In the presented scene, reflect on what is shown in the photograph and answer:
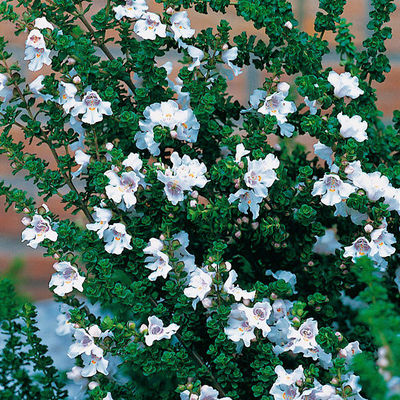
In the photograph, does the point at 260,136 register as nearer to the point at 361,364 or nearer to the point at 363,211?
the point at 363,211

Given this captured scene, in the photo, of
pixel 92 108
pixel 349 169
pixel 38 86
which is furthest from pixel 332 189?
pixel 38 86

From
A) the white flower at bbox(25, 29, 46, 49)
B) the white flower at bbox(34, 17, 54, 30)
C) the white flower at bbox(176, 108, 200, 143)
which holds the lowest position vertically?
the white flower at bbox(176, 108, 200, 143)

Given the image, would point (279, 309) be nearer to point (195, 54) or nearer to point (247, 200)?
point (247, 200)

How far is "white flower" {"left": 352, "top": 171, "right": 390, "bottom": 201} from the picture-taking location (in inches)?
39.9

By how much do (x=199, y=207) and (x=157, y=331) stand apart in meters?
0.18

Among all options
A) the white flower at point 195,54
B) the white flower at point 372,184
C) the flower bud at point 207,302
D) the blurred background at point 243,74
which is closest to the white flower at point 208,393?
the flower bud at point 207,302

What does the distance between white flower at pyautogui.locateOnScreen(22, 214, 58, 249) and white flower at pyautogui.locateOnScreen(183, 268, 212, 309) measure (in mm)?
218

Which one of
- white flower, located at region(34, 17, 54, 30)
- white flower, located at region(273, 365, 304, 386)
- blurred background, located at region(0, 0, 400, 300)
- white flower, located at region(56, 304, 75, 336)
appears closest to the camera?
white flower, located at region(273, 365, 304, 386)

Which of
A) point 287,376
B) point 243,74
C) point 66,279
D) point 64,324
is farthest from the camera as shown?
point 243,74

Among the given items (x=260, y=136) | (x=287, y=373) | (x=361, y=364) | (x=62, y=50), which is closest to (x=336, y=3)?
(x=260, y=136)

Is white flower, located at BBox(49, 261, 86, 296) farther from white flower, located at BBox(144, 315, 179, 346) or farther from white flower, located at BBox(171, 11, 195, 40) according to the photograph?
white flower, located at BBox(171, 11, 195, 40)

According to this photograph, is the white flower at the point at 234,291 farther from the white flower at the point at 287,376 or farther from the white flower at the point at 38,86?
the white flower at the point at 38,86

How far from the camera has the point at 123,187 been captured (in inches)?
40.3

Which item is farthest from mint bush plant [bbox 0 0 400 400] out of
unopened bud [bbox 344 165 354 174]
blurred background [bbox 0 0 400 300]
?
blurred background [bbox 0 0 400 300]
